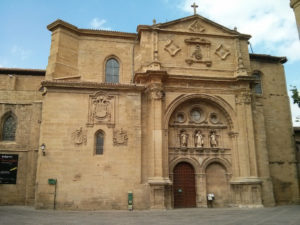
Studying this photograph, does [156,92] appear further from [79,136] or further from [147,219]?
[147,219]

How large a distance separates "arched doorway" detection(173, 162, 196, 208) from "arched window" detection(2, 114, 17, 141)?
12410 millimetres

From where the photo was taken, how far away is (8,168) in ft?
65.6

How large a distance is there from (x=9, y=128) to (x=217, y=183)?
51.4 feet

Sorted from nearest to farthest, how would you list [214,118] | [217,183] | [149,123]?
[149,123], [217,183], [214,118]

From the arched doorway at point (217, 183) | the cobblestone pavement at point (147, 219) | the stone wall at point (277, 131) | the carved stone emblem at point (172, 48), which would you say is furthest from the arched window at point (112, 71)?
the stone wall at point (277, 131)

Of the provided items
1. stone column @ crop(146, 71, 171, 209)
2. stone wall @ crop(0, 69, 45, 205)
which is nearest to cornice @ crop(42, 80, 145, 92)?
stone column @ crop(146, 71, 171, 209)

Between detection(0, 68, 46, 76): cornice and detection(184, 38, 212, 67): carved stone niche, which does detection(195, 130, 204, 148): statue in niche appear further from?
detection(0, 68, 46, 76): cornice

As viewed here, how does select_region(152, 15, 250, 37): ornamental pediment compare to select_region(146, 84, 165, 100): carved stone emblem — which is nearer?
select_region(146, 84, 165, 100): carved stone emblem

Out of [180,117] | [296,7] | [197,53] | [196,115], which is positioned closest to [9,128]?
[180,117]

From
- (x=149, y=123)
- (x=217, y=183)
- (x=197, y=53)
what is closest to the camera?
(x=149, y=123)

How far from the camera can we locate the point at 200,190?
61.1ft

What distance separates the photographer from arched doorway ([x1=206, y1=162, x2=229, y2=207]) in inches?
742

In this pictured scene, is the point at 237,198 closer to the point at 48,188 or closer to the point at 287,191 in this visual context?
the point at 287,191

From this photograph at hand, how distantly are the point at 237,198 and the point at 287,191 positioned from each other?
589 cm
